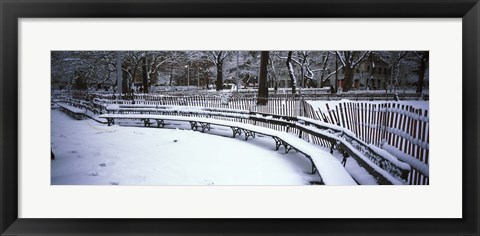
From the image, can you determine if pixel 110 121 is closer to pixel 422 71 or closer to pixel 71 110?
pixel 71 110

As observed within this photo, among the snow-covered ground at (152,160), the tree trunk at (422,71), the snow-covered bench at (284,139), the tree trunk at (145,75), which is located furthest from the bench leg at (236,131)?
the tree trunk at (422,71)

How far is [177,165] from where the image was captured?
3529mm

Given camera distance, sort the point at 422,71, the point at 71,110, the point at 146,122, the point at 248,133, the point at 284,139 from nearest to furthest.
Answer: the point at 422,71
the point at 71,110
the point at 284,139
the point at 146,122
the point at 248,133

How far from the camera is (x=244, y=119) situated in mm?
4082

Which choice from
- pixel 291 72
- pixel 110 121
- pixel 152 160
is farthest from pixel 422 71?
pixel 110 121

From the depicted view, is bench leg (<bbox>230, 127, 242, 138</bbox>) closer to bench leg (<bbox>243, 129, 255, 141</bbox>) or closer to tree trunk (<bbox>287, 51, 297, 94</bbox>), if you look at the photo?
bench leg (<bbox>243, 129, 255, 141</bbox>)
